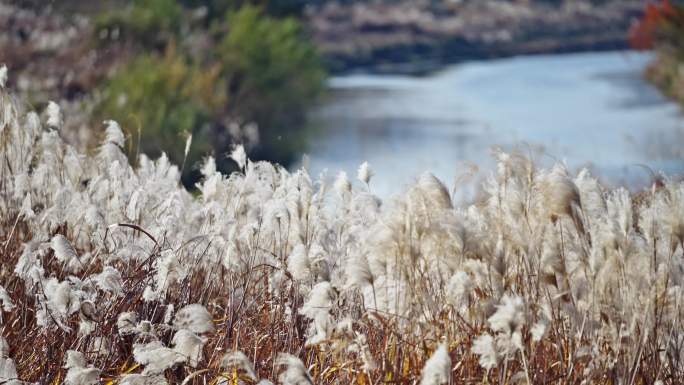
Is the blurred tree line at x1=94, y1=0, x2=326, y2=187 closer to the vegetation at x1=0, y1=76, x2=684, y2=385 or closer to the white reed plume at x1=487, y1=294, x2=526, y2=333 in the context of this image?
the vegetation at x1=0, y1=76, x2=684, y2=385

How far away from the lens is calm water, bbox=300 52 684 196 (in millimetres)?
12336

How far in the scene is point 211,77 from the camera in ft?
42.0

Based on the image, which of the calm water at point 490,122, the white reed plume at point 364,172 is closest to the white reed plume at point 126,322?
the white reed plume at point 364,172

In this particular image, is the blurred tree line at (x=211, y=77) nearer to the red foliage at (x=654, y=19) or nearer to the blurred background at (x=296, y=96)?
the blurred background at (x=296, y=96)

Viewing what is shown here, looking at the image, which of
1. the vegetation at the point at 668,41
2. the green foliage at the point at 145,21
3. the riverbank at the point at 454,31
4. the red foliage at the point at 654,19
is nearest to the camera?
the green foliage at the point at 145,21

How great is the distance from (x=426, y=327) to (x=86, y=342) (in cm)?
88

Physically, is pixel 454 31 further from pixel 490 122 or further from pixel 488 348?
pixel 488 348

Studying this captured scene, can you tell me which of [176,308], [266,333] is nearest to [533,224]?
[266,333]

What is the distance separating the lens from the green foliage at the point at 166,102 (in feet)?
33.6

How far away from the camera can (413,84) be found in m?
22.8

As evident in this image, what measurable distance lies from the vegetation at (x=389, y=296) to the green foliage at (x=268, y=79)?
1026 centimetres

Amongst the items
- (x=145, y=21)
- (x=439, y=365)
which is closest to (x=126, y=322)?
(x=439, y=365)

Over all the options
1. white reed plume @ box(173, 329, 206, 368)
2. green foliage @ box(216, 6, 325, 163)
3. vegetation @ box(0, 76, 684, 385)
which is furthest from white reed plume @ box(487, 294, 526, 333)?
green foliage @ box(216, 6, 325, 163)

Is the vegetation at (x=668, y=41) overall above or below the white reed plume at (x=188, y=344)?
above
